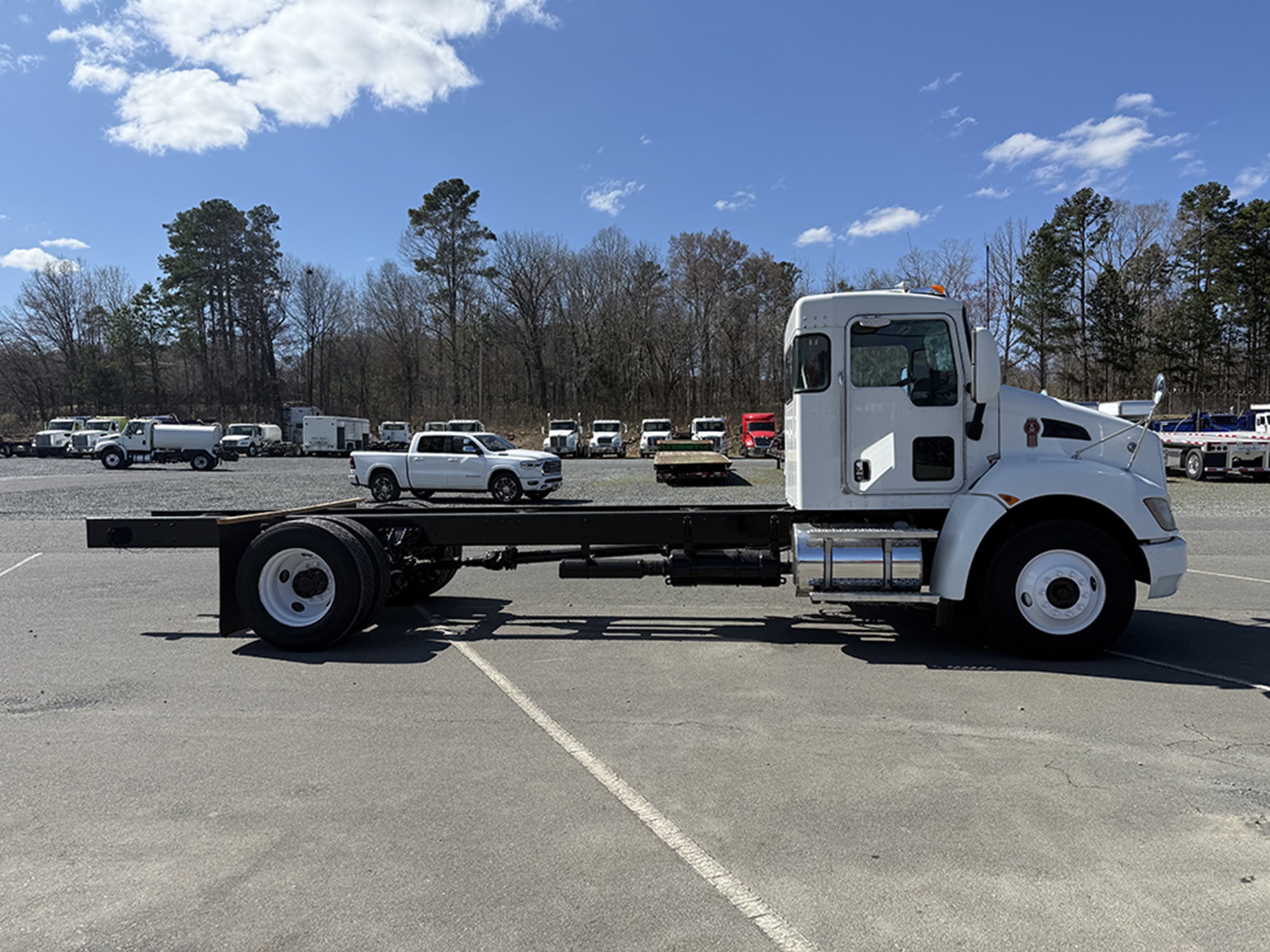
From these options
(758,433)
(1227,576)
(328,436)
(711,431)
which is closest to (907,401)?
(1227,576)

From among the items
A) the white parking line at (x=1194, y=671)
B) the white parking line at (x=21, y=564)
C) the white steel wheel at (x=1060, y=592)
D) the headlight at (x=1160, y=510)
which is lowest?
the white parking line at (x=1194, y=671)

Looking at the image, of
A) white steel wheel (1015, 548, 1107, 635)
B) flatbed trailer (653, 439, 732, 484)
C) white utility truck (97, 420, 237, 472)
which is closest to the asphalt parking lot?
white steel wheel (1015, 548, 1107, 635)

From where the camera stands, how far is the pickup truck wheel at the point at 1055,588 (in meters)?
5.88

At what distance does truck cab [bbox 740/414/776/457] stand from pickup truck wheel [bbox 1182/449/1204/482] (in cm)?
1960

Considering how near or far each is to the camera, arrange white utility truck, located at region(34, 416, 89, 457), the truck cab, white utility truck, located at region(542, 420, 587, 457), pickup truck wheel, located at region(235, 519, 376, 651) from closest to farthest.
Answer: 1. pickup truck wheel, located at region(235, 519, 376, 651)
2. the truck cab
3. white utility truck, located at region(542, 420, 587, 457)
4. white utility truck, located at region(34, 416, 89, 457)

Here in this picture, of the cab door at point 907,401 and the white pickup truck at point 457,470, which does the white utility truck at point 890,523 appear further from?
the white pickup truck at point 457,470

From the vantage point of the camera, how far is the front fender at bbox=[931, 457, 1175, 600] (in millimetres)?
5875

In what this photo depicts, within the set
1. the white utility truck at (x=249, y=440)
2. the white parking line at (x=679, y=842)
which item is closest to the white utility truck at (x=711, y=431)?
the white utility truck at (x=249, y=440)

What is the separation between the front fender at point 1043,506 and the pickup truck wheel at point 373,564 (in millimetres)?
4642

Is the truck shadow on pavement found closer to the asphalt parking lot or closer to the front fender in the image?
the asphalt parking lot

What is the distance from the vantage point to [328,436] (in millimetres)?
52375

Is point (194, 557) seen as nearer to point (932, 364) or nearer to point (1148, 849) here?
point (932, 364)

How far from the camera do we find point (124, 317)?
2955 inches

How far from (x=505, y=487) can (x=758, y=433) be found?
24665 mm
